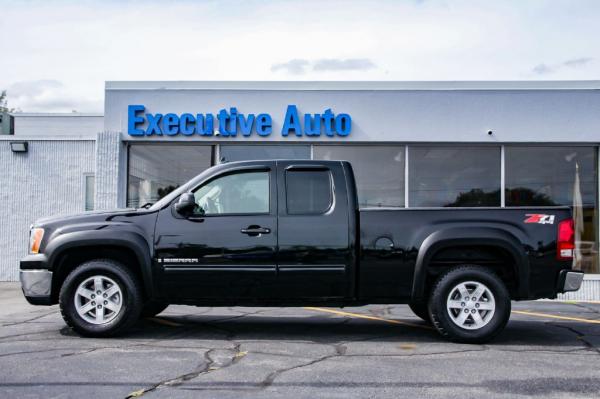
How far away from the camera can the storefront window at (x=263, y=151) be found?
14688 mm

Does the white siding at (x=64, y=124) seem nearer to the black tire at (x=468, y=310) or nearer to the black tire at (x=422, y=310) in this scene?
the black tire at (x=422, y=310)

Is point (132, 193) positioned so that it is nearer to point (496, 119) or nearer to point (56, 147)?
point (56, 147)

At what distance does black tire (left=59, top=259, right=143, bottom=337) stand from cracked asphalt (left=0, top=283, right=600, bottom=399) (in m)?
0.13

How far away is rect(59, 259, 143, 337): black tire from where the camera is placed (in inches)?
273

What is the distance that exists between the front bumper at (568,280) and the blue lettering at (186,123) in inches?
371

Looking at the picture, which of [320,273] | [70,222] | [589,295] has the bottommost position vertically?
[589,295]

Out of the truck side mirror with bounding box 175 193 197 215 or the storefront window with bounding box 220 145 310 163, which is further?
the storefront window with bounding box 220 145 310 163

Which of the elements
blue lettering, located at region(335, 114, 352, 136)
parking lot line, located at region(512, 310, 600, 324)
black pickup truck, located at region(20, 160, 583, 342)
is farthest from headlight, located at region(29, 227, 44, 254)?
blue lettering, located at region(335, 114, 352, 136)

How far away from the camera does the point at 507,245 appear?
270 inches

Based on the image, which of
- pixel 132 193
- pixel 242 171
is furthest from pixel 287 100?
pixel 242 171

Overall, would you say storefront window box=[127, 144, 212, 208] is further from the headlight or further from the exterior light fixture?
the headlight

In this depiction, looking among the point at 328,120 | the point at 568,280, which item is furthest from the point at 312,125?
the point at 568,280

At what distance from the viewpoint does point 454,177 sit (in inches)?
577

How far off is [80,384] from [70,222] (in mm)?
2520
